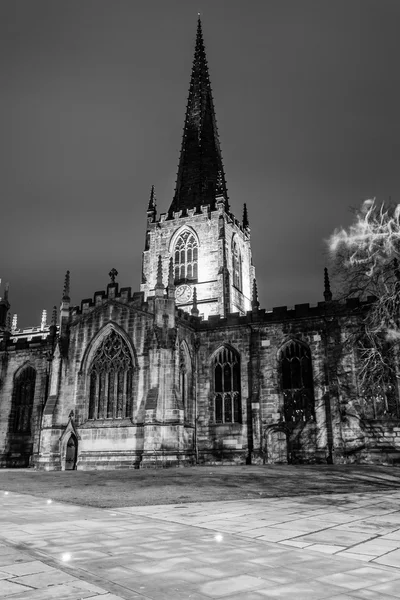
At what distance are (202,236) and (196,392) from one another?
76.5 ft

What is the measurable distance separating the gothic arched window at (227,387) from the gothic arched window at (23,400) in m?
13.5

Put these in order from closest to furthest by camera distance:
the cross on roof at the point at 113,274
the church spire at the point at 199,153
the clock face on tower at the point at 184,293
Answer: the cross on roof at the point at 113,274 → the clock face on tower at the point at 184,293 → the church spire at the point at 199,153

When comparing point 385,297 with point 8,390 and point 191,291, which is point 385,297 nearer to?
point 8,390

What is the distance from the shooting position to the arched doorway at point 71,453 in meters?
27.0

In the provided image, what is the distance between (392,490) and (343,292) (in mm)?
7985

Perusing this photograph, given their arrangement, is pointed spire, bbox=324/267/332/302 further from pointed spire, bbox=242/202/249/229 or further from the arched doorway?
pointed spire, bbox=242/202/249/229

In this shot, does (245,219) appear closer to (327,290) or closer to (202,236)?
(202,236)

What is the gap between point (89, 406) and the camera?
2825 cm

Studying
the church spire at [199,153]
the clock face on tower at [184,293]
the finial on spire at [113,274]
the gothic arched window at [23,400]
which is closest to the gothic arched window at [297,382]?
the finial on spire at [113,274]

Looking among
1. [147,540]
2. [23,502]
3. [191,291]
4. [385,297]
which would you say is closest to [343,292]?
[385,297]

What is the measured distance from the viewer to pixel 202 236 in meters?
49.7

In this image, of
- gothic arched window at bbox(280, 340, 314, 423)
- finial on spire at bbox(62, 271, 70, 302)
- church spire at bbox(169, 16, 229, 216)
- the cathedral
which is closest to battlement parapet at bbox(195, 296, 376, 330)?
the cathedral

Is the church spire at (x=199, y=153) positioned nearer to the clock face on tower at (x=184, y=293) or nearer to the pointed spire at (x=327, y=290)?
the clock face on tower at (x=184, y=293)

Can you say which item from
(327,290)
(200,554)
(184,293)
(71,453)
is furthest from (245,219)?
(200,554)
